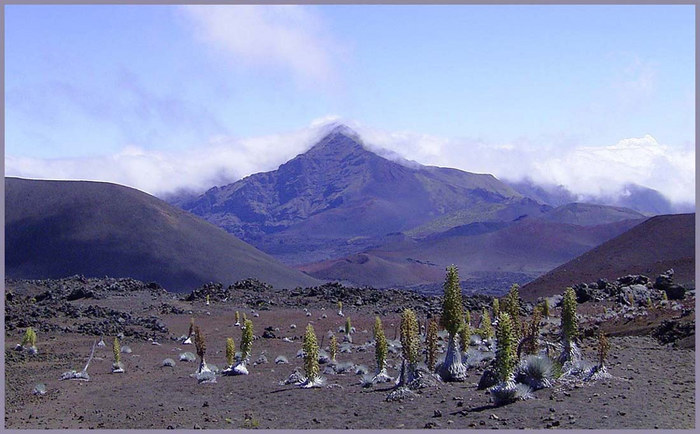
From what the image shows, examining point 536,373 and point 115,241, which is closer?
point 536,373

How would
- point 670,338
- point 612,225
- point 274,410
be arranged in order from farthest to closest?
1. point 612,225
2. point 670,338
3. point 274,410

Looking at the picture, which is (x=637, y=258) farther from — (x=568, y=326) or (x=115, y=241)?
(x=115, y=241)

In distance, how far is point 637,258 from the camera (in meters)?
48.1

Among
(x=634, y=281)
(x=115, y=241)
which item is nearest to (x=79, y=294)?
(x=634, y=281)

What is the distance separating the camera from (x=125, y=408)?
11.8 m

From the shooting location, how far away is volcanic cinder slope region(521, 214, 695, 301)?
40.2 meters

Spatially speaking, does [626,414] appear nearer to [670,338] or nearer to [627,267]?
[670,338]

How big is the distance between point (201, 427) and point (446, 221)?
16006 cm

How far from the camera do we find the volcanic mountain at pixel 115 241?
65312mm

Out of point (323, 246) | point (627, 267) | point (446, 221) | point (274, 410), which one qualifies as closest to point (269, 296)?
point (627, 267)

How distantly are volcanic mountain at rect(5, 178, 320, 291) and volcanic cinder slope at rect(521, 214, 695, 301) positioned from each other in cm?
2752

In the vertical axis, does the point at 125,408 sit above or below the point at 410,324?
below

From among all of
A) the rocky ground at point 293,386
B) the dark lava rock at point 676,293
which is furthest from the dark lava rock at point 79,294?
the dark lava rock at point 676,293

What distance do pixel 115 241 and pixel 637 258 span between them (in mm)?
44254
